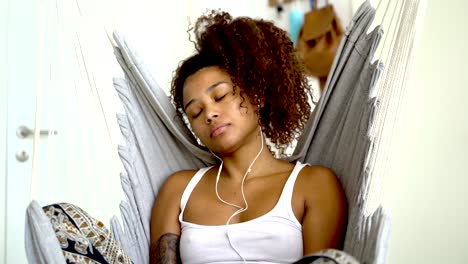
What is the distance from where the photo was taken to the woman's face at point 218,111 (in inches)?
42.0

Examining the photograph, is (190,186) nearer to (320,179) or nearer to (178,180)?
(178,180)

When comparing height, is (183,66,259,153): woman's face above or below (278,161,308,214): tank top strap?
above

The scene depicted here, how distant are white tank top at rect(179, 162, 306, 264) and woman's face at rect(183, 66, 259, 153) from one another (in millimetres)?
170

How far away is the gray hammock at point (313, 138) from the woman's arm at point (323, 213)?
0.03 meters

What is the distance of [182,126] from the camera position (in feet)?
4.19

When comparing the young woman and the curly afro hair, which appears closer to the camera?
the young woman

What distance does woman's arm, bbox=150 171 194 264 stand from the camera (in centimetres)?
106

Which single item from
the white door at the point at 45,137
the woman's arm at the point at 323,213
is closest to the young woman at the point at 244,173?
the woman's arm at the point at 323,213

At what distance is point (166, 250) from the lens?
106cm

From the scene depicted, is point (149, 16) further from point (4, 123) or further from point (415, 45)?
→ point (415, 45)

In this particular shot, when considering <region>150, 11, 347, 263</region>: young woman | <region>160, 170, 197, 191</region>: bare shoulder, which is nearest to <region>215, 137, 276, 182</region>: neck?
<region>150, 11, 347, 263</region>: young woman

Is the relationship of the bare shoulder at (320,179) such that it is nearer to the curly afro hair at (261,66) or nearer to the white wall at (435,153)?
the curly afro hair at (261,66)

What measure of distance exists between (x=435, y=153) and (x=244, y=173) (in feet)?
2.69

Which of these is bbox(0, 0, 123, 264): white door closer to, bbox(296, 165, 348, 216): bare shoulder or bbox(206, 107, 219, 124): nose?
bbox(206, 107, 219, 124): nose
